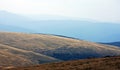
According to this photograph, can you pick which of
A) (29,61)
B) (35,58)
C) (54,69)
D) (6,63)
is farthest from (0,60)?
(54,69)

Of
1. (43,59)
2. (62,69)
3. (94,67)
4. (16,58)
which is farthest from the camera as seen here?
(43,59)

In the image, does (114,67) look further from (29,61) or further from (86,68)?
(29,61)

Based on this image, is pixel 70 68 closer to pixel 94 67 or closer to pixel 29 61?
pixel 94 67

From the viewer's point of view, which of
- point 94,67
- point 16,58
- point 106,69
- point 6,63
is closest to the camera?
point 106,69

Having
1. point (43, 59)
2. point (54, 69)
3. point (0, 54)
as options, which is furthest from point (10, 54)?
point (54, 69)

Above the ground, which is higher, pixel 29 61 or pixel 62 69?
pixel 62 69

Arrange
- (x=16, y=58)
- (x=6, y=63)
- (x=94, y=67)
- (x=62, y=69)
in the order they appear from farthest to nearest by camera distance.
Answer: (x=16, y=58) < (x=6, y=63) < (x=62, y=69) < (x=94, y=67)

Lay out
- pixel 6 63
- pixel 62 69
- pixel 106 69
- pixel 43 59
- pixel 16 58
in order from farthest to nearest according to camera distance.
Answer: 1. pixel 43 59
2. pixel 16 58
3. pixel 6 63
4. pixel 62 69
5. pixel 106 69

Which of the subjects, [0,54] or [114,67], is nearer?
[114,67]

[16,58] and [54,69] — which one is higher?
[54,69]
